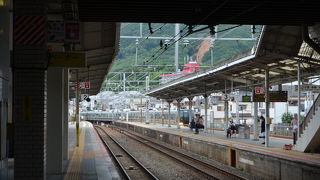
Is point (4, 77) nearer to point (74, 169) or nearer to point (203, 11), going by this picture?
point (203, 11)

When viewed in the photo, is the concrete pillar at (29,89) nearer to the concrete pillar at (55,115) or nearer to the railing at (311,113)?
the concrete pillar at (55,115)

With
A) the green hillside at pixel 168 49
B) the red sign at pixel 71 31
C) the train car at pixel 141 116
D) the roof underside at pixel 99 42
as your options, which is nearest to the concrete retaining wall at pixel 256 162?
the roof underside at pixel 99 42

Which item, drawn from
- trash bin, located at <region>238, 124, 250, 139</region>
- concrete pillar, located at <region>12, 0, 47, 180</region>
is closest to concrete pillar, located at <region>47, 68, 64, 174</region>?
concrete pillar, located at <region>12, 0, 47, 180</region>

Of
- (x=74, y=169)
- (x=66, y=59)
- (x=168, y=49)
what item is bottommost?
(x=74, y=169)

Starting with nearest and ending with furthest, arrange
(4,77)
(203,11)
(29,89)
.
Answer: (29,89) < (4,77) < (203,11)

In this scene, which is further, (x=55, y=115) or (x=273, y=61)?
(x=273, y=61)

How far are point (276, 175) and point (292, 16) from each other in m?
4.48

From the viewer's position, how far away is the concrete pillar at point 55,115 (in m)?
12.3

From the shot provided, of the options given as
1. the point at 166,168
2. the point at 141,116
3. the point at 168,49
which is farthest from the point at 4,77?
the point at 141,116

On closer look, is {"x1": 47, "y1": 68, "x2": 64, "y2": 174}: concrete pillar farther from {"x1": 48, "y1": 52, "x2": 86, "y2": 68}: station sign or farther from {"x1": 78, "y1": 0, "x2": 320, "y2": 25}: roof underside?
{"x1": 48, "y1": 52, "x2": 86, "y2": 68}: station sign

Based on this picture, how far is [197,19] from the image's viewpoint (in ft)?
40.0

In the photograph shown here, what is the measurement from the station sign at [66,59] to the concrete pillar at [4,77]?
3.03 feet

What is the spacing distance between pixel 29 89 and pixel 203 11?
213 inches

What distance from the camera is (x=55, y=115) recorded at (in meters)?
12.4
